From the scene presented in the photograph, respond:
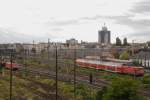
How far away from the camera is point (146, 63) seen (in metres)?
78.9

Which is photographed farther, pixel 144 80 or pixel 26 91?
pixel 144 80

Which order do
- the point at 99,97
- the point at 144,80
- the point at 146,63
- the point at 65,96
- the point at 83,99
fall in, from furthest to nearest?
the point at 146,63 → the point at 144,80 → the point at 65,96 → the point at 83,99 → the point at 99,97

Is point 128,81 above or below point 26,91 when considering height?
above

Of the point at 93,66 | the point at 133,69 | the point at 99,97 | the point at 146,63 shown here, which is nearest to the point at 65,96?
the point at 99,97

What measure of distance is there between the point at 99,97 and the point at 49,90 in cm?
1472

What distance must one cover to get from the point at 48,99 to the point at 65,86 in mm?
7891

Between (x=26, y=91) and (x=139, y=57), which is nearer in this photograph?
(x=26, y=91)

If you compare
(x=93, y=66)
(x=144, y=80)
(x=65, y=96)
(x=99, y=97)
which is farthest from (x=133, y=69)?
(x=99, y=97)

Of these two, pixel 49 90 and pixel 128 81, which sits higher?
pixel 128 81

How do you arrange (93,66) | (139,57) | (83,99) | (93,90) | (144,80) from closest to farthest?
(83,99), (93,90), (144,80), (93,66), (139,57)

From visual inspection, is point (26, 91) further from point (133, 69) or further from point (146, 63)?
point (146, 63)

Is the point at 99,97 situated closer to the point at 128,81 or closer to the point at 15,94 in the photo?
the point at 128,81

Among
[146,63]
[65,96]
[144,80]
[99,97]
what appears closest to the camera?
[99,97]

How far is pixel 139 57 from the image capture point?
83.9 metres
